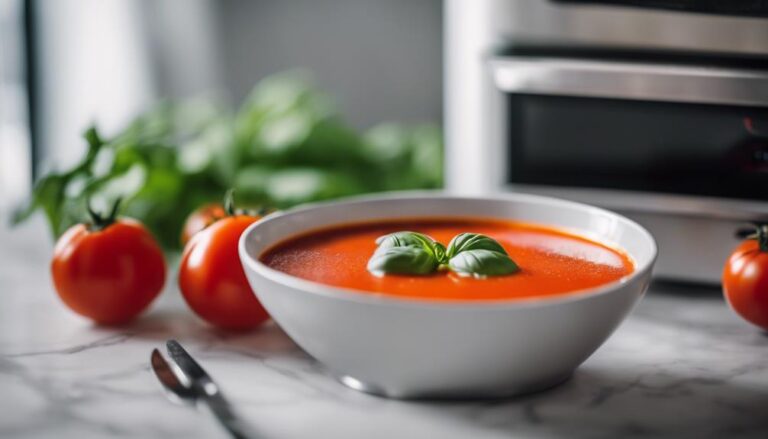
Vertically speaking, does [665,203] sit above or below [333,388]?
above

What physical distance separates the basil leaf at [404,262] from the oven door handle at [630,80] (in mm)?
355

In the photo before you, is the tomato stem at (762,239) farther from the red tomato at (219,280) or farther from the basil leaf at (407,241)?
the red tomato at (219,280)

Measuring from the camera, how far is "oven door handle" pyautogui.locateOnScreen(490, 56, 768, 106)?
1117 millimetres

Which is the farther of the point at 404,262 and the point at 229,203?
the point at 229,203

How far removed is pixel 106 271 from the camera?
1.11m

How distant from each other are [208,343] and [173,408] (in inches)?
7.0

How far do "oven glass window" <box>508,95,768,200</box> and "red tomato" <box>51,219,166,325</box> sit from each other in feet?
1.59

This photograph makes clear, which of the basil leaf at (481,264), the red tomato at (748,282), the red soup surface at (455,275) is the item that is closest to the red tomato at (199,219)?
the red soup surface at (455,275)

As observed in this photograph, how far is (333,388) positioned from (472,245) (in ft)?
0.65

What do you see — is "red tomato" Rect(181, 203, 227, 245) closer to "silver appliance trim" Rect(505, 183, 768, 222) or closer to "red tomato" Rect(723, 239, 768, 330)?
"silver appliance trim" Rect(505, 183, 768, 222)

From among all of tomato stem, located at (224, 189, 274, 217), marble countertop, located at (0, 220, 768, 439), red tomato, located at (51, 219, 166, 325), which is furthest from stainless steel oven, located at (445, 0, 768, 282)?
red tomato, located at (51, 219, 166, 325)

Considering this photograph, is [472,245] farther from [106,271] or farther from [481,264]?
[106,271]

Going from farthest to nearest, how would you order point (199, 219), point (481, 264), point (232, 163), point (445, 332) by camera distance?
point (232, 163) < point (199, 219) < point (481, 264) < point (445, 332)

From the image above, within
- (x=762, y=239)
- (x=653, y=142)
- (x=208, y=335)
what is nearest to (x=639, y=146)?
(x=653, y=142)
